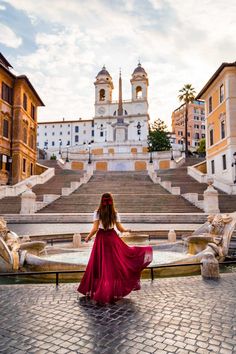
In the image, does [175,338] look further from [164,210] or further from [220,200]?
[220,200]

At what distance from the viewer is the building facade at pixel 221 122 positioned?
3078 cm

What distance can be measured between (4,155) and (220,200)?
2427 cm

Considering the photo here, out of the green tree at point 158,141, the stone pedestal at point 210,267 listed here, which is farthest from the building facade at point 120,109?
the stone pedestal at point 210,267

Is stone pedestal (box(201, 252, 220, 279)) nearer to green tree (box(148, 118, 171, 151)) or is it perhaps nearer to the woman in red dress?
the woman in red dress

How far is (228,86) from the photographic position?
31109 millimetres

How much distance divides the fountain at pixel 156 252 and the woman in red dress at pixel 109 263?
2.11 metres

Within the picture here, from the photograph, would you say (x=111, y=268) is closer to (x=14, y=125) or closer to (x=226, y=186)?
(x=226, y=186)

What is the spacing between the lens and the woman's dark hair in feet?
16.9

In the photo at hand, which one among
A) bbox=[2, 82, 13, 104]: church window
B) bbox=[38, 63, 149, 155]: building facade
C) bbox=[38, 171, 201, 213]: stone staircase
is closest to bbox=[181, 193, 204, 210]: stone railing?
bbox=[38, 171, 201, 213]: stone staircase

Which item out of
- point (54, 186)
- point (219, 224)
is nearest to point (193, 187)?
point (54, 186)

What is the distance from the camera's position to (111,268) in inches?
197

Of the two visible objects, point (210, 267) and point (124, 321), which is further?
point (210, 267)

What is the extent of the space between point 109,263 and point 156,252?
5.26 metres

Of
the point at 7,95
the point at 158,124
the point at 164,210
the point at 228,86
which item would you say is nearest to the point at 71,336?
the point at 164,210
